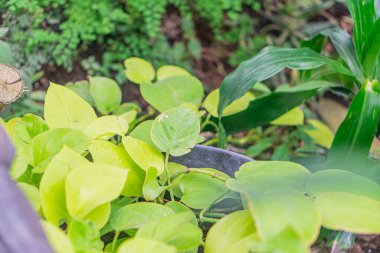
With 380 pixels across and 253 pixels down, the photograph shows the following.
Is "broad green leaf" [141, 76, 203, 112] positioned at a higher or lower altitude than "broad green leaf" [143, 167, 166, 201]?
higher

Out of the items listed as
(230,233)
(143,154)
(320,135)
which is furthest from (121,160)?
(320,135)

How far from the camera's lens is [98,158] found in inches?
36.0

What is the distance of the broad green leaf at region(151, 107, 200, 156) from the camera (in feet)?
3.17

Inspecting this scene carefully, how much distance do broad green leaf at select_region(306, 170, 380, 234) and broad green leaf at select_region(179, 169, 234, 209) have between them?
7.0 inches

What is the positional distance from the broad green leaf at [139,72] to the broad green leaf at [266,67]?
0.23 metres

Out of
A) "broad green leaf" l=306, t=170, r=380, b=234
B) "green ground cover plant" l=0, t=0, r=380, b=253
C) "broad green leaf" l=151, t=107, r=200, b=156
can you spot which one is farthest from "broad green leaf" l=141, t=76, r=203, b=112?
"broad green leaf" l=306, t=170, r=380, b=234

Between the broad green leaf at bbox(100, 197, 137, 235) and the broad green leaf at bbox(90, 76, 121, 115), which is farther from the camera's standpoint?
the broad green leaf at bbox(90, 76, 121, 115)

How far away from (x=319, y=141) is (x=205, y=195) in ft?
2.58

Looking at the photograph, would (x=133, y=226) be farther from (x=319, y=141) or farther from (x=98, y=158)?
(x=319, y=141)

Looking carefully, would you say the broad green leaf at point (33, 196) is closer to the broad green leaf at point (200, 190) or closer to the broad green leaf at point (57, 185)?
the broad green leaf at point (57, 185)

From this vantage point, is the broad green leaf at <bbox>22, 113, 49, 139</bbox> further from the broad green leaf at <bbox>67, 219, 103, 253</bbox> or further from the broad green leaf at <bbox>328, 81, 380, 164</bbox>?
the broad green leaf at <bbox>328, 81, 380, 164</bbox>

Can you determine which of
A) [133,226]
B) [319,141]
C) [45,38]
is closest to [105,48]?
[45,38]

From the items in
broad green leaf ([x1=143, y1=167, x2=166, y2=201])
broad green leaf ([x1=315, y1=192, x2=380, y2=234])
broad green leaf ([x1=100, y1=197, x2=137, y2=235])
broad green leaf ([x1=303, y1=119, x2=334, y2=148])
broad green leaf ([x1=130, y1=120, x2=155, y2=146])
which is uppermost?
broad green leaf ([x1=315, y1=192, x2=380, y2=234])

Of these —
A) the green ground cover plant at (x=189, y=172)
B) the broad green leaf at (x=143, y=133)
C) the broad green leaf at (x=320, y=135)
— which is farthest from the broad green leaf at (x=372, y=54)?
the broad green leaf at (x=143, y=133)
